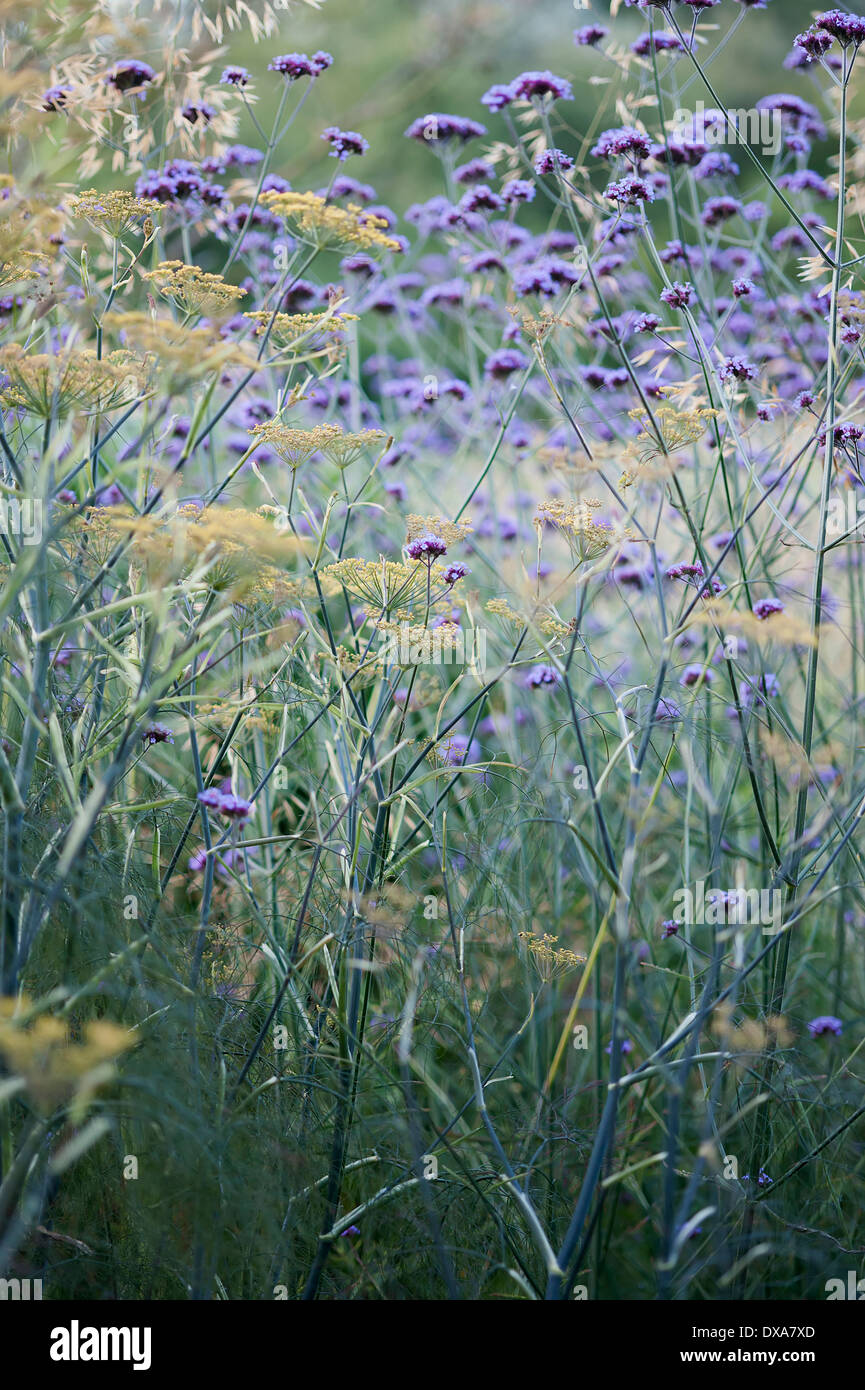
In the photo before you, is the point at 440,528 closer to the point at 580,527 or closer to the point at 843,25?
the point at 580,527

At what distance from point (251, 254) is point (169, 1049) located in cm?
248

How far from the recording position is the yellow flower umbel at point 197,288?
170 centimetres

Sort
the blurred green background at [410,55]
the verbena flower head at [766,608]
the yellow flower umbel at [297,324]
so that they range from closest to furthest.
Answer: the yellow flower umbel at [297,324]
the verbena flower head at [766,608]
the blurred green background at [410,55]

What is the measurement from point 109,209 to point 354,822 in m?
1.05

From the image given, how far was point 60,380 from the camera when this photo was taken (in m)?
1.54

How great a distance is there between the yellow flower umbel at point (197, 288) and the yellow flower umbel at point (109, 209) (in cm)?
10

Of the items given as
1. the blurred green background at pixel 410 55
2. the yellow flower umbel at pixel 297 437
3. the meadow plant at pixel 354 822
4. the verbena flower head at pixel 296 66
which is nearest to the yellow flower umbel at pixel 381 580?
the meadow plant at pixel 354 822

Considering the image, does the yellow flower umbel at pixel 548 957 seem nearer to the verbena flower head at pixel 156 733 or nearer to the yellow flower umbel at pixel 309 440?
the verbena flower head at pixel 156 733

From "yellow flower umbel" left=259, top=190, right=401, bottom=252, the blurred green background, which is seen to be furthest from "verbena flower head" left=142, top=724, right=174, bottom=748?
the blurred green background

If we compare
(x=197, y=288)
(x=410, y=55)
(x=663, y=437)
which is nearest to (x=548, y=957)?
(x=663, y=437)

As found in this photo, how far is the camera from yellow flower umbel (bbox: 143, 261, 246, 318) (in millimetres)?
1699

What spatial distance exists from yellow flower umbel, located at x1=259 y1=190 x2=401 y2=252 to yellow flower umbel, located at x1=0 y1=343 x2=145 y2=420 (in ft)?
1.13

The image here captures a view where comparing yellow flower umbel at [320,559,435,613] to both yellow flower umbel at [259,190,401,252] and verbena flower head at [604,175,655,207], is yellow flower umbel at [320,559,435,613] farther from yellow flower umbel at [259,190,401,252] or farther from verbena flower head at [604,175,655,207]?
verbena flower head at [604,175,655,207]
